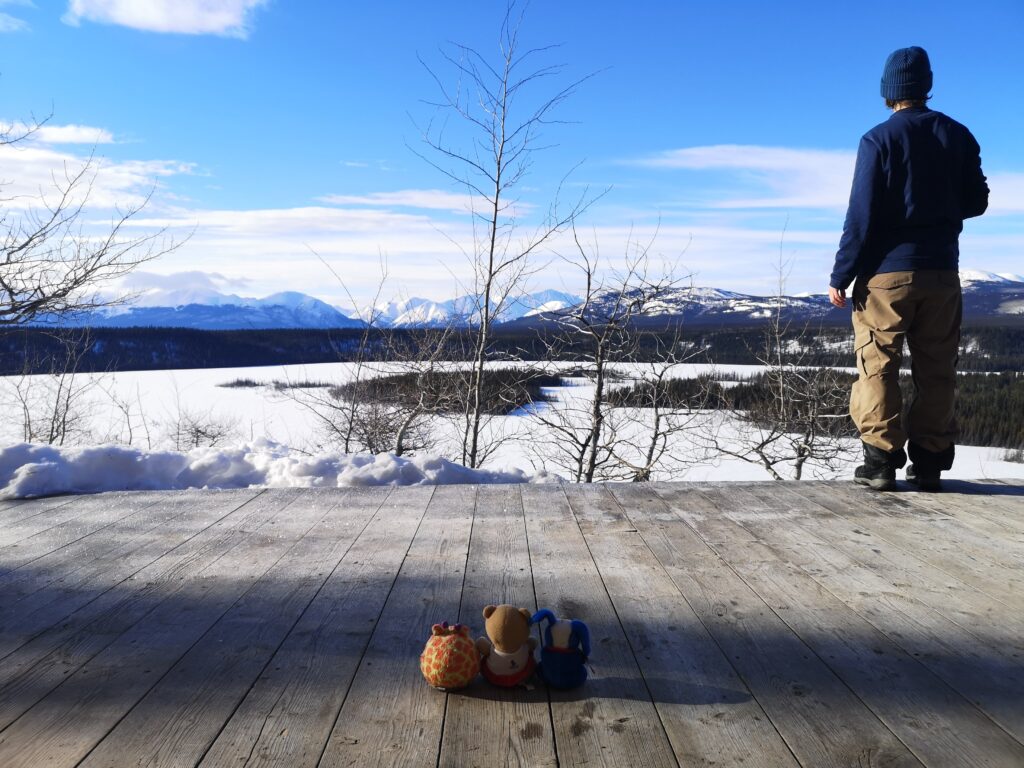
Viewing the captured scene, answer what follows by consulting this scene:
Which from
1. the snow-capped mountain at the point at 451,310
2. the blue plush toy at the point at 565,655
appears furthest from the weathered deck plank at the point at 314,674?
the snow-capped mountain at the point at 451,310

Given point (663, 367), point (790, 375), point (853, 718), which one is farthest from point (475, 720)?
point (790, 375)

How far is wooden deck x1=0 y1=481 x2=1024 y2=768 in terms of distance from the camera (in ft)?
3.98

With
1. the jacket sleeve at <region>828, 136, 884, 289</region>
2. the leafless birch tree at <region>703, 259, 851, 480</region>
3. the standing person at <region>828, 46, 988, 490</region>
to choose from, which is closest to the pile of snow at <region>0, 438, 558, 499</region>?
the standing person at <region>828, 46, 988, 490</region>

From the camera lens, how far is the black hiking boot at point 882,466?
9.72 feet

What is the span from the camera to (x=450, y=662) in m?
1.36

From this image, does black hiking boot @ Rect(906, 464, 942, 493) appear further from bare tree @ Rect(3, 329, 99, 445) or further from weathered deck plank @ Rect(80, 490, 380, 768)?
bare tree @ Rect(3, 329, 99, 445)

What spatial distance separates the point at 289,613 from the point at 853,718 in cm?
125

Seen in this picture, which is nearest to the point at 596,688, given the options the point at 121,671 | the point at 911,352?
the point at 121,671

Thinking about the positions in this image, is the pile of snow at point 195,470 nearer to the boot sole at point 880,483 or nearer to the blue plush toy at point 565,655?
the boot sole at point 880,483

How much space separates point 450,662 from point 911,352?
2.41 m

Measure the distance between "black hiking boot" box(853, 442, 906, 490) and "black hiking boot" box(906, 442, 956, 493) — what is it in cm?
7

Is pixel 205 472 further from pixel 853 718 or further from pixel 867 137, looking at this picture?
pixel 867 137

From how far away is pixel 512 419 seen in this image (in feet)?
29.6

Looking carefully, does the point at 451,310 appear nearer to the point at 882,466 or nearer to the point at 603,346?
the point at 603,346
